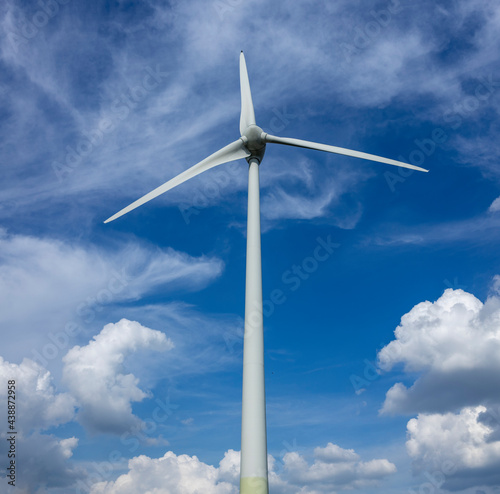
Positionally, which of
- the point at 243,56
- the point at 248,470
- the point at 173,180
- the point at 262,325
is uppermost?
the point at 243,56

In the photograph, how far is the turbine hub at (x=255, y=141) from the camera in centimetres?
3962

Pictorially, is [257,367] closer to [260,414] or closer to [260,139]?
[260,414]

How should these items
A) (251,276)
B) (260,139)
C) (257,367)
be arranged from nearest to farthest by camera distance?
(257,367) < (251,276) < (260,139)

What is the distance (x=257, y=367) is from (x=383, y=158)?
22.5m

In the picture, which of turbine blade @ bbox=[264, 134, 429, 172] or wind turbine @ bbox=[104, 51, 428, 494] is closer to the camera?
wind turbine @ bbox=[104, 51, 428, 494]

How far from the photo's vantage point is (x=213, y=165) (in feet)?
135

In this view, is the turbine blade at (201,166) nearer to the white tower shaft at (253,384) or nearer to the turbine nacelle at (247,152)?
the turbine nacelle at (247,152)

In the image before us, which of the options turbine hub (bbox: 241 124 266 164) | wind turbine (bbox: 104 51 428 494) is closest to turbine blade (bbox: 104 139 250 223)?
wind turbine (bbox: 104 51 428 494)

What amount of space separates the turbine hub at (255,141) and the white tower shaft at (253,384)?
7538mm

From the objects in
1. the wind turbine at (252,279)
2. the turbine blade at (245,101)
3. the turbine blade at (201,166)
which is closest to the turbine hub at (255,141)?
the wind turbine at (252,279)

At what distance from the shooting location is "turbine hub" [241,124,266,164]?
39625 millimetres

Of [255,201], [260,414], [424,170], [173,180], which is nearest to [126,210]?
[173,180]

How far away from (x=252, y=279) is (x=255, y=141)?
43.8ft

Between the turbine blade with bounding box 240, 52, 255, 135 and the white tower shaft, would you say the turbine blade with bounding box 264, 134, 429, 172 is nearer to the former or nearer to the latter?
the turbine blade with bounding box 240, 52, 255, 135
